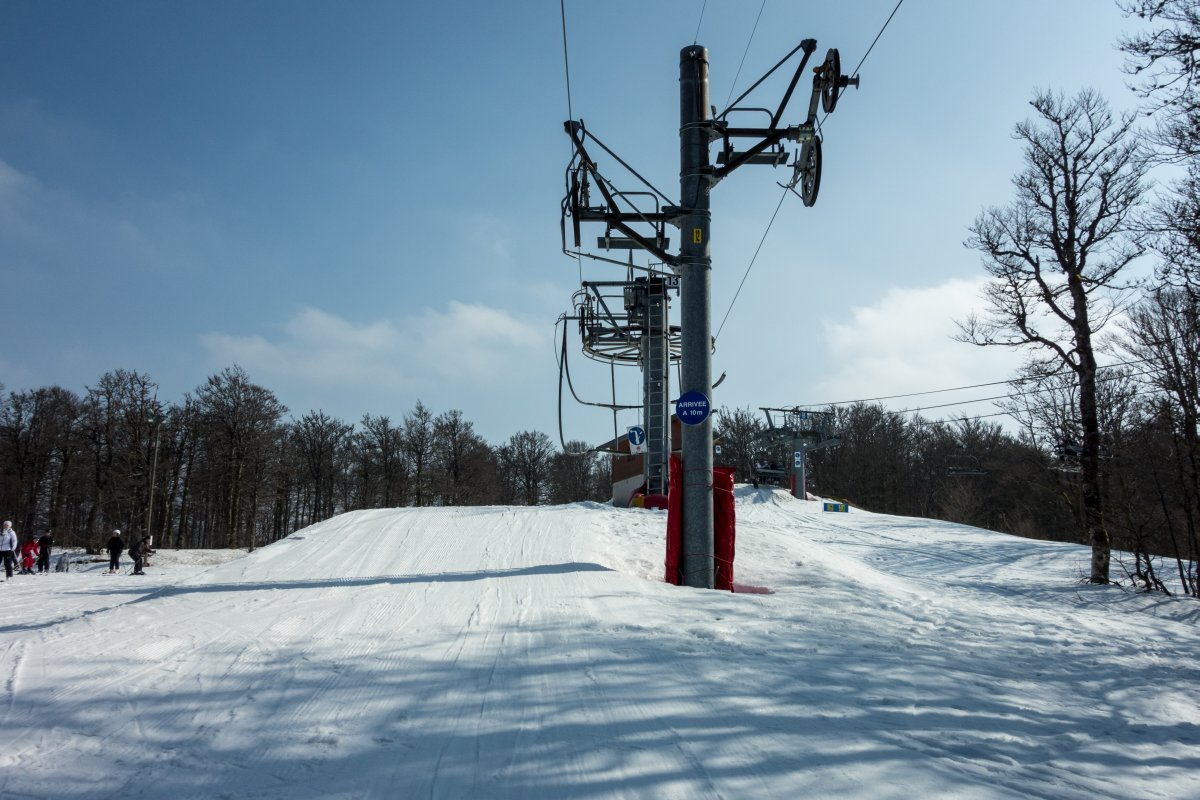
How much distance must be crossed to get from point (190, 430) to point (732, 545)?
46322 millimetres

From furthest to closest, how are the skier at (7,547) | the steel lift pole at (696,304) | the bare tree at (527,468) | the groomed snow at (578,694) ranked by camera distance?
the bare tree at (527,468) → the skier at (7,547) → the steel lift pole at (696,304) → the groomed snow at (578,694)

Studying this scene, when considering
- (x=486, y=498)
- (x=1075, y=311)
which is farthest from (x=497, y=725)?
(x=486, y=498)

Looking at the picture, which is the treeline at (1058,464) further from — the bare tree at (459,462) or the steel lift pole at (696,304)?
the bare tree at (459,462)

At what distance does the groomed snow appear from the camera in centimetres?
358

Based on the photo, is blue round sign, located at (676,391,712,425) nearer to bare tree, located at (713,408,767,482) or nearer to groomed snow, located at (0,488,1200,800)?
groomed snow, located at (0,488,1200,800)

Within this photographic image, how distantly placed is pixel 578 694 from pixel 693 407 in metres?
5.18

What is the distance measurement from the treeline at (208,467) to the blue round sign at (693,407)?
29.5m

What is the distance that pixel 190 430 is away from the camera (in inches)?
1839

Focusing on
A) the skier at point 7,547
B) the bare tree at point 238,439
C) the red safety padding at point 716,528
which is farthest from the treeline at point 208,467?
the red safety padding at point 716,528

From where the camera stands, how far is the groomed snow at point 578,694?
3.58m

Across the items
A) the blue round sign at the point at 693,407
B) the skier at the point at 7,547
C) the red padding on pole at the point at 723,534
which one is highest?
the blue round sign at the point at 693,407

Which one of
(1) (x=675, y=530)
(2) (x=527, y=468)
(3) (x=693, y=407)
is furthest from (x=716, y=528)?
(2) (x=527, y=468)

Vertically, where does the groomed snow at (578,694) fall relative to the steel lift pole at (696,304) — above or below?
below

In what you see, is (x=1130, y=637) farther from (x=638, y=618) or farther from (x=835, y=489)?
(x=835, y=489)
